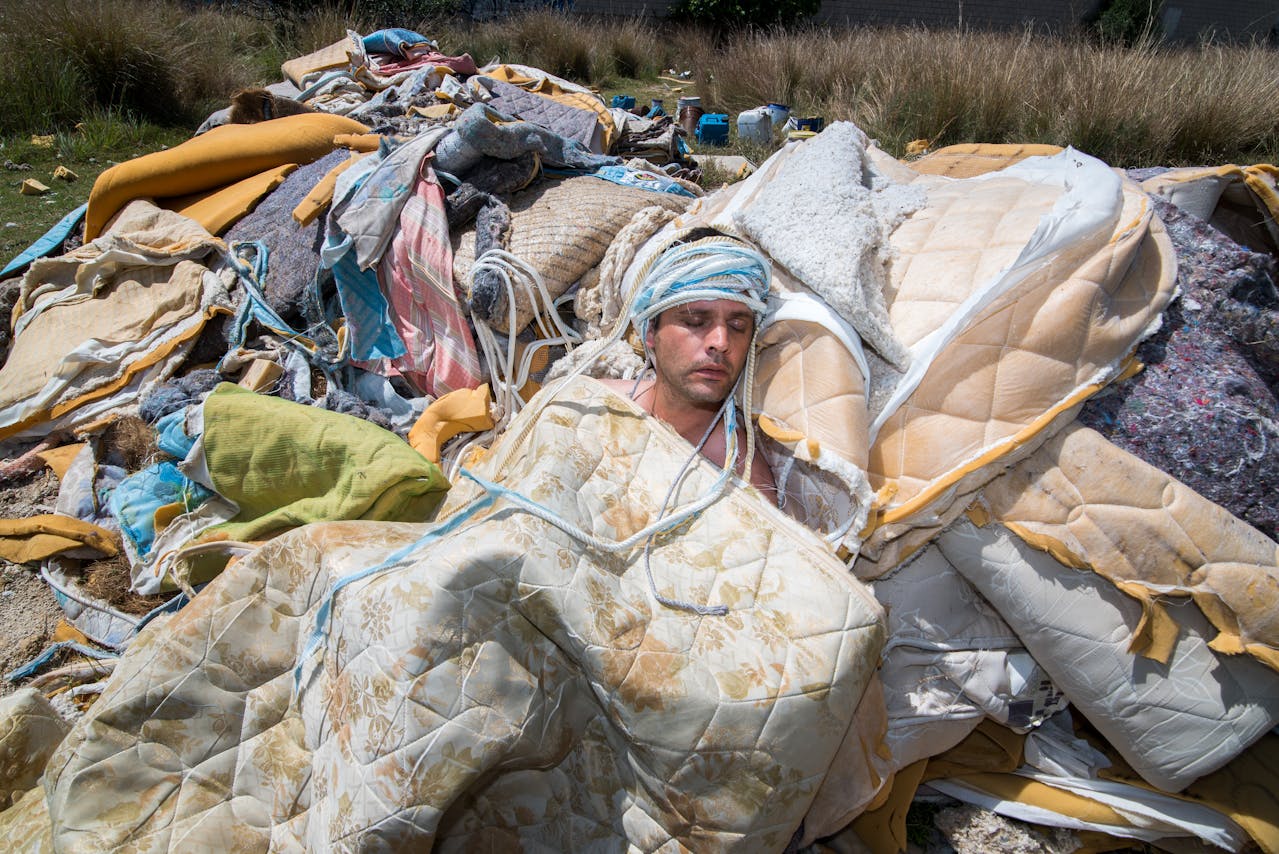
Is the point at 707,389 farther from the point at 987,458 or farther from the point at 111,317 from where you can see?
the point at 111,317

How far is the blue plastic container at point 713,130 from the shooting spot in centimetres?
606

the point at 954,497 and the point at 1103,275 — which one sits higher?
the point at 1103,275

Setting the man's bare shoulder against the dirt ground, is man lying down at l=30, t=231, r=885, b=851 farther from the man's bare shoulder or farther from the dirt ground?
the dirt ground

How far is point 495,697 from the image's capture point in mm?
1381

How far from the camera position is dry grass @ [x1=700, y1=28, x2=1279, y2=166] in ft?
16.0

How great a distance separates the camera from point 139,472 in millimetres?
2504

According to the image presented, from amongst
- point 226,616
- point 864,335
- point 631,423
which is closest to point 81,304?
point 226,616

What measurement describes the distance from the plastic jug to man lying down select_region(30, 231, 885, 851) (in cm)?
505

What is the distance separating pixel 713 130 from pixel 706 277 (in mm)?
4632

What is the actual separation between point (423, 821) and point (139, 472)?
1.87 m

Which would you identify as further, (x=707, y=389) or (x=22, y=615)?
(x=22, y=615)

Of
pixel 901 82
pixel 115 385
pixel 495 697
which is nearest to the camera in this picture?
pixel 495 697

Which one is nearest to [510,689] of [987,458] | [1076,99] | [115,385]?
[987,458]

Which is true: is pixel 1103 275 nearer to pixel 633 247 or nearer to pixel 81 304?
pixel 633 247
